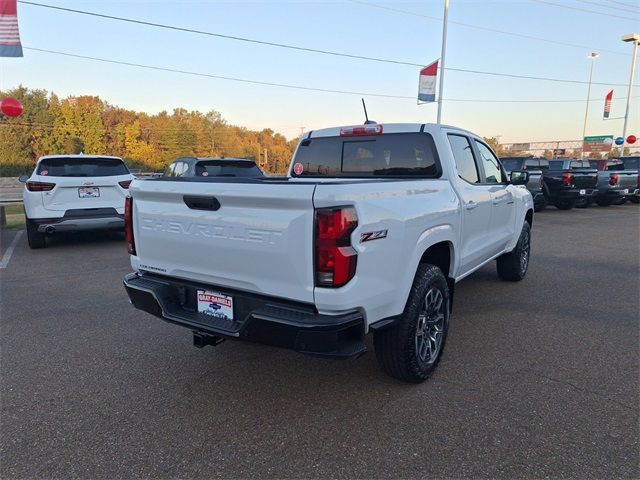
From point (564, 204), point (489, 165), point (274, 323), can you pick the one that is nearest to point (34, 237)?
point (274, 323)

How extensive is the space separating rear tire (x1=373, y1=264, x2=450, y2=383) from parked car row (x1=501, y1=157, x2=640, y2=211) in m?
11.5

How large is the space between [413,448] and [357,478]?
1.35 feet

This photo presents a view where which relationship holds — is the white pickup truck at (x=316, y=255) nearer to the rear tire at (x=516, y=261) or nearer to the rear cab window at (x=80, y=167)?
the rear tire at (x=516, y=261)

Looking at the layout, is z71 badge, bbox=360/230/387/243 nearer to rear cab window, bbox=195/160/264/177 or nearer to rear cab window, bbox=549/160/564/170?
rear cab window, bbox=195/160/264/177

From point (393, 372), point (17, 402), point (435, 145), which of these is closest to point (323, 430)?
point (393, 372)

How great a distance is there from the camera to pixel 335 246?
239 cm

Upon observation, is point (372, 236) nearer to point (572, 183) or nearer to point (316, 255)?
point (316, 255)

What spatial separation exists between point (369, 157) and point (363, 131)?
249mm

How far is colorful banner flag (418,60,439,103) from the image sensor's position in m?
→ 20.5

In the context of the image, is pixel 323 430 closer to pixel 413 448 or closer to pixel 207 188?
pixel 413 448

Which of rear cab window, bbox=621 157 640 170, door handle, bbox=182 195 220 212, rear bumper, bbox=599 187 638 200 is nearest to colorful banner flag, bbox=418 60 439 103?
rear bumper, bbox=599 187 638 200

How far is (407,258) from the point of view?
2.92 meters

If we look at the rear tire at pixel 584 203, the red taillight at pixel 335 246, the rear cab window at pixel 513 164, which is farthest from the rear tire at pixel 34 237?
the rear tire at pixel 584 203

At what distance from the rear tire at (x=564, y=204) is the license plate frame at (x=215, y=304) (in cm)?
1579
